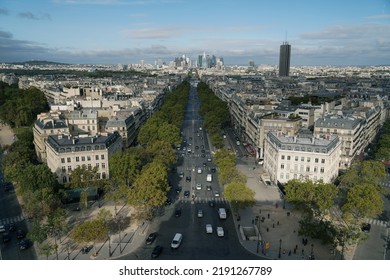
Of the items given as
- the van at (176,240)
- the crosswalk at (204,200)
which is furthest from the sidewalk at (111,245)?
the crosswalk at (204,200)

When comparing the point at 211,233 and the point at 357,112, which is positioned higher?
the point at 357,112

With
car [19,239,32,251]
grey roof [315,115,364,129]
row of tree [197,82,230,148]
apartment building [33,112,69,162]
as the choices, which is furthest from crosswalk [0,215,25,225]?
grey roof [315,115,364,129]

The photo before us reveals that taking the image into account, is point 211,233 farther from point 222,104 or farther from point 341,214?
point 222,104

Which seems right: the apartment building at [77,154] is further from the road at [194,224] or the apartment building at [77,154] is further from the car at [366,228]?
the car at [366,228]

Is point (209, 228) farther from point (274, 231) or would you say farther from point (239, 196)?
point (274, 231)

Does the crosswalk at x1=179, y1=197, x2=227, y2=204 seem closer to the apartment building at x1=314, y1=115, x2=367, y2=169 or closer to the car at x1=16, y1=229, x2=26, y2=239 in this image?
the car at x1=16, y1=229, x2=26, y2=239

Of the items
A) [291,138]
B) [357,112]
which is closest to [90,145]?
[291,138]
